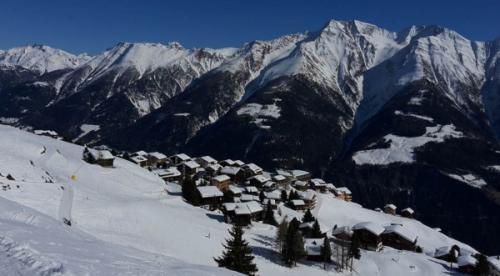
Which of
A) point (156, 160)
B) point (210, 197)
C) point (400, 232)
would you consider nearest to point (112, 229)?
point (210, 197)

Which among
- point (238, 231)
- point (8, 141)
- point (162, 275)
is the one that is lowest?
point (162, 275)

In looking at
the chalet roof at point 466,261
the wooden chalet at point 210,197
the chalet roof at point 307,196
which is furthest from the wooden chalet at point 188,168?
the chalet roof at point 466,261

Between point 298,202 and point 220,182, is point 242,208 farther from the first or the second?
point 220,182

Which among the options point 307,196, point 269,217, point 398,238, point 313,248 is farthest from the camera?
point 307,196

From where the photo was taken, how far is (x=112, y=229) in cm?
4809

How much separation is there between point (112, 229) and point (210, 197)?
129ft

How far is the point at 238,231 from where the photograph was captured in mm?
40000

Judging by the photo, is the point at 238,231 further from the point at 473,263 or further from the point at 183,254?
the point at 473,263

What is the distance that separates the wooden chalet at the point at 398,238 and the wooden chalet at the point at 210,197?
106 ft

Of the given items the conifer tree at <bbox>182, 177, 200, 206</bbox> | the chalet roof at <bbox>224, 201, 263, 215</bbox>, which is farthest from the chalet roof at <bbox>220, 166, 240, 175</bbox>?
the chalet roof at <bbox>224, 201, 263, 215</bbox>

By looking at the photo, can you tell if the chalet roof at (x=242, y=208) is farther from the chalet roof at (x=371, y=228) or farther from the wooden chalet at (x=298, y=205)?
the wooden chalet at (x=298, y=205)

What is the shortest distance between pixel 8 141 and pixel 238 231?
50.3 m

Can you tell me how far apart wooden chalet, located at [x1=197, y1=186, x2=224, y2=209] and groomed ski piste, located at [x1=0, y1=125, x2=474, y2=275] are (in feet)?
17.1

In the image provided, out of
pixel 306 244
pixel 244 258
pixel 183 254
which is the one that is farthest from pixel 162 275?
pixel 306 244
